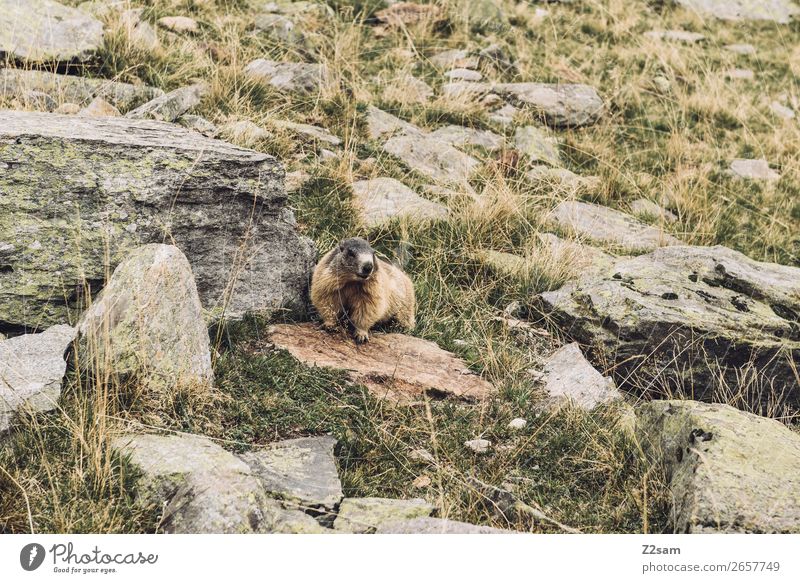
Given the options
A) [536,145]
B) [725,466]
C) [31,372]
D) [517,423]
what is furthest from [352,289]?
[536,145]

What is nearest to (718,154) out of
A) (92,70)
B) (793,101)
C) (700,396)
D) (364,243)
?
(793,101)

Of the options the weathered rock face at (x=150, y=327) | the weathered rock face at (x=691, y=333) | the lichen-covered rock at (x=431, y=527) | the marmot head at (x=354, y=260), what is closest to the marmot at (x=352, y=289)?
the marmot head at (x=354, y=260)

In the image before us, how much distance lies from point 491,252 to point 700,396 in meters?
2.55

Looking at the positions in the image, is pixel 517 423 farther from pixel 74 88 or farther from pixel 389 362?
pixel 74 88

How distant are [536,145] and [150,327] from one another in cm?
754

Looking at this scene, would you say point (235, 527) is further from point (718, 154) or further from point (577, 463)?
point (718, 154)

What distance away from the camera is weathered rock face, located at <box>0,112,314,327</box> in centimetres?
566

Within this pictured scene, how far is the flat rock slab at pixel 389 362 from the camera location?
→ 6.09m

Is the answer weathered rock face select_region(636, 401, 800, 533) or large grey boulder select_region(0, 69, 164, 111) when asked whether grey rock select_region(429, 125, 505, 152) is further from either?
weathered rock face select_region(636, 401, 800, 533)

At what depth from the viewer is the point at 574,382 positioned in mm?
6598

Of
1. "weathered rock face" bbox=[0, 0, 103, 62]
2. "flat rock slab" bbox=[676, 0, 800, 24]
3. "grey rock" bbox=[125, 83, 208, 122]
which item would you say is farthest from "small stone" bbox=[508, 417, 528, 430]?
"flat rock slab" bbox=[676, 0, 800, 24]

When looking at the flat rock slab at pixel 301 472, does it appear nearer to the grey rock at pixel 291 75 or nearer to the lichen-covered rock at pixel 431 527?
the lichen-covered rock at pixel 431 527

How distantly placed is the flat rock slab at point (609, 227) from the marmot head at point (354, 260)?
3364 mm
